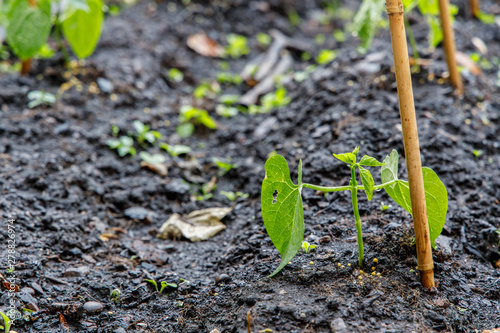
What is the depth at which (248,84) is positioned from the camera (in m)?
3.72

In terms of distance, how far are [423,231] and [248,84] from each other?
8.63 feet

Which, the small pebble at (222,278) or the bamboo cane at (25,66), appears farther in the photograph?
the bamboo cane at (25,66)

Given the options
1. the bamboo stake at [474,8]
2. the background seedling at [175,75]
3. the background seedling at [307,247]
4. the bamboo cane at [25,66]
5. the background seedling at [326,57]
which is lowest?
the background seedling at [175,75]

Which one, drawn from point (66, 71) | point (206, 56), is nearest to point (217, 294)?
point (66, 71)

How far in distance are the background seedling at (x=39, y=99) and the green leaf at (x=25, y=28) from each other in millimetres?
247

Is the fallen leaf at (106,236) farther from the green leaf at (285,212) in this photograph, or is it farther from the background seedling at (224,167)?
the green leaf at (285,212)

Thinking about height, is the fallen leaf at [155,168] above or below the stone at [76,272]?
below

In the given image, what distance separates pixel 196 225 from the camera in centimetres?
213

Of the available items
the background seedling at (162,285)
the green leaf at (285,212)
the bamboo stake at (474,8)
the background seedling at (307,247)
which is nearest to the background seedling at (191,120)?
the background seedling at (162,285)

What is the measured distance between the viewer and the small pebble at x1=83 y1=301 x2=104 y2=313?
1510 millimetres

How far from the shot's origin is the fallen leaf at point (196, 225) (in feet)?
6.79

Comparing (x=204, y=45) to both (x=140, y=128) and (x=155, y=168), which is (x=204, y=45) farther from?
(x=155, y=168)

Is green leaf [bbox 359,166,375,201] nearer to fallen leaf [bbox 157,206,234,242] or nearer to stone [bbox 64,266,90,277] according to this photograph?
fallen leaf [bbox 157,206,234,242]

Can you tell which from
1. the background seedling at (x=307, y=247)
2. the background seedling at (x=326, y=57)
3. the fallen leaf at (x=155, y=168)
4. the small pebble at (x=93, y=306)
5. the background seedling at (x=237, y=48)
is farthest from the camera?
the background seedling at (x=237, y=48)
